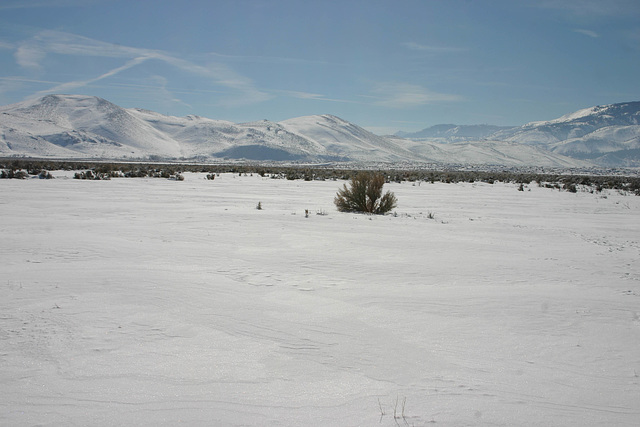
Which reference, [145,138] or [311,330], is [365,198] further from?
[145,138]

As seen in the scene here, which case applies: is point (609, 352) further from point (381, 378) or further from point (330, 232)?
point (330, 232)

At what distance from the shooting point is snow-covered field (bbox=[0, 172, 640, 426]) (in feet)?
9.31

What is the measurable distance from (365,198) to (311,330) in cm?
978

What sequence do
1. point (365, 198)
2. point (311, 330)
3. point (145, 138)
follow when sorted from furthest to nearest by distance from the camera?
point (145, 138) < point (365, 198) < point (311, 330)

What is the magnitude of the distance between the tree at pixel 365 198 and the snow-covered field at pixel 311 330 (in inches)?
187

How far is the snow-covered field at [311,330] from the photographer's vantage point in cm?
284

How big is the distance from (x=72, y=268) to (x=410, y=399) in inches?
191

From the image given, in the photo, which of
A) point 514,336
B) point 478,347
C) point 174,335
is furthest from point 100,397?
point 514,336

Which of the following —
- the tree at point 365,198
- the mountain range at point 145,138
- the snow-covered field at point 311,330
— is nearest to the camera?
the snow-covered field at point 311,330

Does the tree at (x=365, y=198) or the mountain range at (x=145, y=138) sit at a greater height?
the mountain range at (x=145, y=138)

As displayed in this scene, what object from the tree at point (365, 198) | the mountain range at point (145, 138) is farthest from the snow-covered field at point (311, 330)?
the mountain range at point (145, 138)

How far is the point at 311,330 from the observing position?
160 inches

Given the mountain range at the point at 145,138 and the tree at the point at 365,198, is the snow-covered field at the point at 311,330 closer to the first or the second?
the tree at the point at 365,198

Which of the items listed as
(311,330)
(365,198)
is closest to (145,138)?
(365,198)
